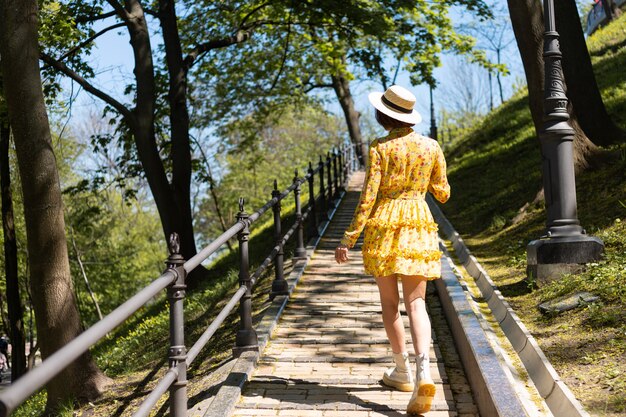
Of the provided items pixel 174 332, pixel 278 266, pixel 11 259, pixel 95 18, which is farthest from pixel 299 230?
pixel 11 259

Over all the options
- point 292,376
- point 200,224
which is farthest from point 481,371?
point 200,224

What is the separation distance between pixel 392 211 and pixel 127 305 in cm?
217

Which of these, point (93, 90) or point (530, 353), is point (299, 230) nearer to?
point (530, 353)

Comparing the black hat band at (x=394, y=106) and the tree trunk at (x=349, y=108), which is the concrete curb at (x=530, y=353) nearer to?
the black hat band at (x=394, y=106)

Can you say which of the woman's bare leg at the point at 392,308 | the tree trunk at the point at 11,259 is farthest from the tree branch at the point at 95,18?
the woman's bare leg at the point at 392,308

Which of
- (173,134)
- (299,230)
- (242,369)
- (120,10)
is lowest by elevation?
(242,369)

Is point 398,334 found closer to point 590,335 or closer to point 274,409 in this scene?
point 274,409

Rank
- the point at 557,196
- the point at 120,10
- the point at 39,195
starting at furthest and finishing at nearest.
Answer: the point at 120,10
the point at 39,195
the point at 557,196

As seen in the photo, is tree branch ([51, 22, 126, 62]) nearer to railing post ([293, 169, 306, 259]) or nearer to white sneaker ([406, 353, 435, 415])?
railing post ([293, 169, 306, 259])

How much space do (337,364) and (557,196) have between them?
2.76 m

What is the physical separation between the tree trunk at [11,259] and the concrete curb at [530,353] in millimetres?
11277

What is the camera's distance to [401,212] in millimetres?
4957

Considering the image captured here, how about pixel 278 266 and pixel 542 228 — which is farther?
pixel 542 228

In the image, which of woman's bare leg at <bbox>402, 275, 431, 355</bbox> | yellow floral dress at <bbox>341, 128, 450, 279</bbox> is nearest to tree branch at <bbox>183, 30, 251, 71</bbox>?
yellow floral dress at <bbox>341, 128, 450, 279</bbox>
